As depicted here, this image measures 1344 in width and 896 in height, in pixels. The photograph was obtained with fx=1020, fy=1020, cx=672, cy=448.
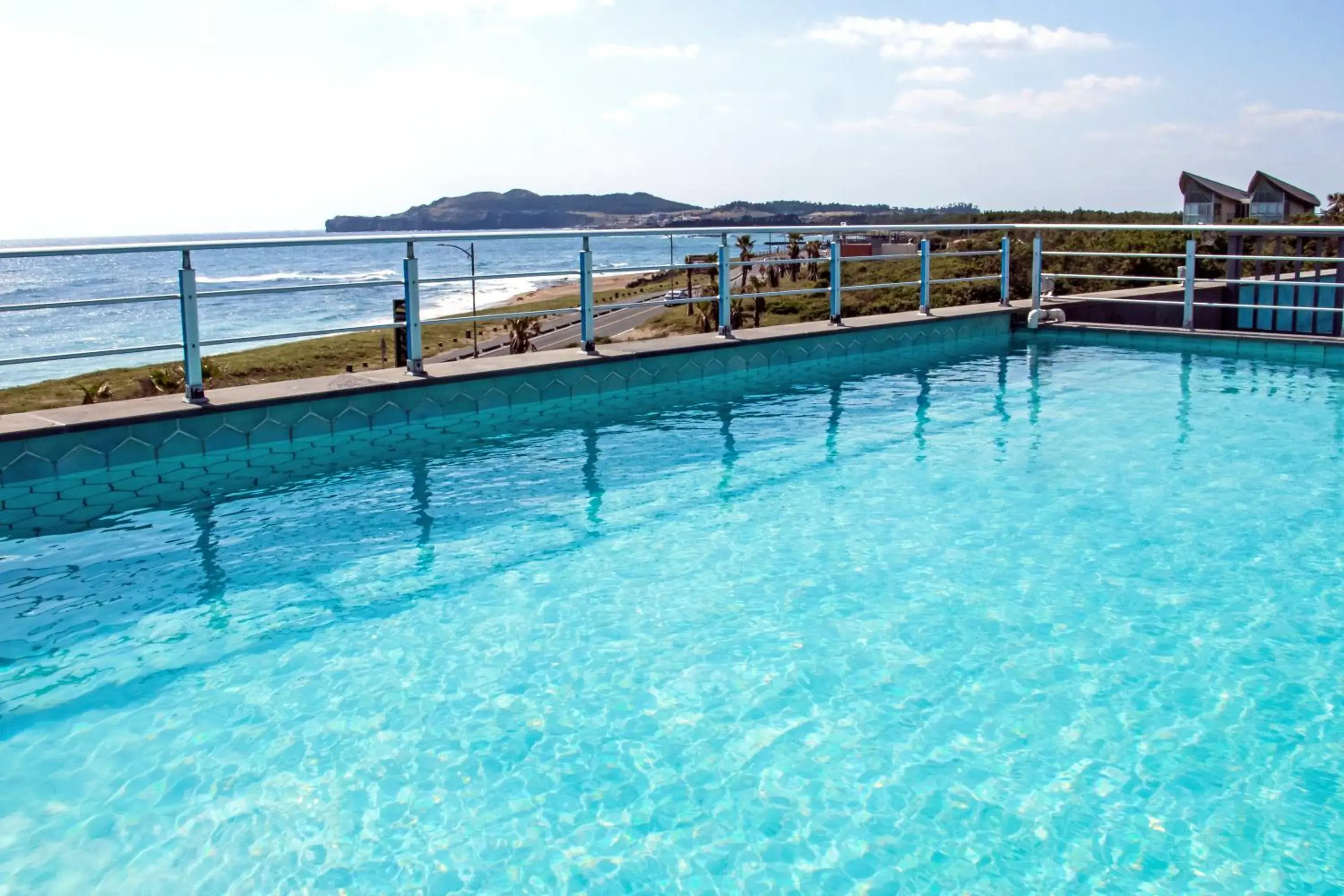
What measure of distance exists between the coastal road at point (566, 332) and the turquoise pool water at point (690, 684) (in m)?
29.3

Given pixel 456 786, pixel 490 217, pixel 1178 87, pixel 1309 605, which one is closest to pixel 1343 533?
pixel 1309 605

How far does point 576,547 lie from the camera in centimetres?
438

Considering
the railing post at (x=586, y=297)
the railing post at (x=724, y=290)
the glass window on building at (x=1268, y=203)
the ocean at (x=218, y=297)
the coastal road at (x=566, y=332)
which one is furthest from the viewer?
the ocean at (x=218, y=297)

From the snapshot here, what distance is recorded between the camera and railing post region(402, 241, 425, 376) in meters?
6.63

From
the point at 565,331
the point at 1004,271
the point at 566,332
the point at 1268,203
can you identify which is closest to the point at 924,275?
the point at 1004,271

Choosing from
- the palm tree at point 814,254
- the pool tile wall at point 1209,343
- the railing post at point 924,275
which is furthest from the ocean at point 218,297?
the pool tile wall at point 1209,343

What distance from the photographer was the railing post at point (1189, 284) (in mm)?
9617

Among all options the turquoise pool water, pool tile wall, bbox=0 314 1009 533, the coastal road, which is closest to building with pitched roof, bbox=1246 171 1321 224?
the coastal road

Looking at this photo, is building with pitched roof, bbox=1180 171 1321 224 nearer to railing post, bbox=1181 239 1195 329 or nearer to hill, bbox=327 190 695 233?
railing post, bbox=1181 239 1195 329

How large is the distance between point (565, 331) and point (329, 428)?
168 feet

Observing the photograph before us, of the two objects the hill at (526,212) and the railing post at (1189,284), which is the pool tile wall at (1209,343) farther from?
the hill at (526,212)

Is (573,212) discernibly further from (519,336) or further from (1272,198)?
(1272,198)

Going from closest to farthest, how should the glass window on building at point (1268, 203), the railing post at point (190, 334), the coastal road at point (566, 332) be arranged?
the railing post at point (190, 334) → the glass window on building at point (1268, 203) → the coastal road at point (566, 332)

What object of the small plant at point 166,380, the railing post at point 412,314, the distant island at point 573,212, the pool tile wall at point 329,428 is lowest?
the small plant at point 166,380
